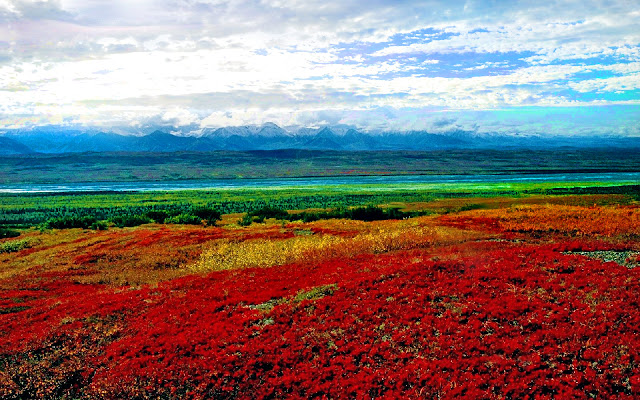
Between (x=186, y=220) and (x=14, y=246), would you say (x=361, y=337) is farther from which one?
(x=186, y=220)

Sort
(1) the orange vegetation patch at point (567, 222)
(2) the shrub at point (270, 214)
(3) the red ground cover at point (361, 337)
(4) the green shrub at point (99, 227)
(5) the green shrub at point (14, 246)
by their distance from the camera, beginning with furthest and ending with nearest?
(2) the shrub at point (270, 214) → (4) the green shrub at point (99, 227) → (5) the green shrub at point (14, 246) → (1) the orange vegetation patch at point (567, 222) → (3) the red ground cover at point (361, 337)

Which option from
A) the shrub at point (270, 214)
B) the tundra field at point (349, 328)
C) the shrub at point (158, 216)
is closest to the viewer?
the tundra field at point (349, 328)

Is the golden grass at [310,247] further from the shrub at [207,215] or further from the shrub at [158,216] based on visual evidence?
the shrub at [158,216]

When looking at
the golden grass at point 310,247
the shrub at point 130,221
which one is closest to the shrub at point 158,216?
the shrub at point 130,221

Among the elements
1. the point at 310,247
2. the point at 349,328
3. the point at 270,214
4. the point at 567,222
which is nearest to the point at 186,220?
the point at 270,214

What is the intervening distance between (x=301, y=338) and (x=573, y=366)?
9.25 m

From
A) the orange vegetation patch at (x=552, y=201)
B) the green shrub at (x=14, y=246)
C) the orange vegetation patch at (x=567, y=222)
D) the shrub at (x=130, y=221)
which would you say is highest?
the orange vegetation patch at (x=567, y=222)

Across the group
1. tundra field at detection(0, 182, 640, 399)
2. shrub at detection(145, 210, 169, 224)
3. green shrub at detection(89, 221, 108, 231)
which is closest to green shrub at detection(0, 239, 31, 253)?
green shrub at detection(89, 221, 108, 231)

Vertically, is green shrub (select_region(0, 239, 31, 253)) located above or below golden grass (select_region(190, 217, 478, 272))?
below

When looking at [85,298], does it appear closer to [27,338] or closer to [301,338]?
[27,338]

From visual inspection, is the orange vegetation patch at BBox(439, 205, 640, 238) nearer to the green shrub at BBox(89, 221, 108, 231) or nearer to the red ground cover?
the red ground cover

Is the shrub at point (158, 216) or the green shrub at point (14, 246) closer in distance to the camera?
the green shrub at point (14, 246)

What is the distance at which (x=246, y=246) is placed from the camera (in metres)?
42.9

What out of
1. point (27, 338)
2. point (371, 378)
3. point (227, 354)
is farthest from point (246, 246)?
point (371, 378)
